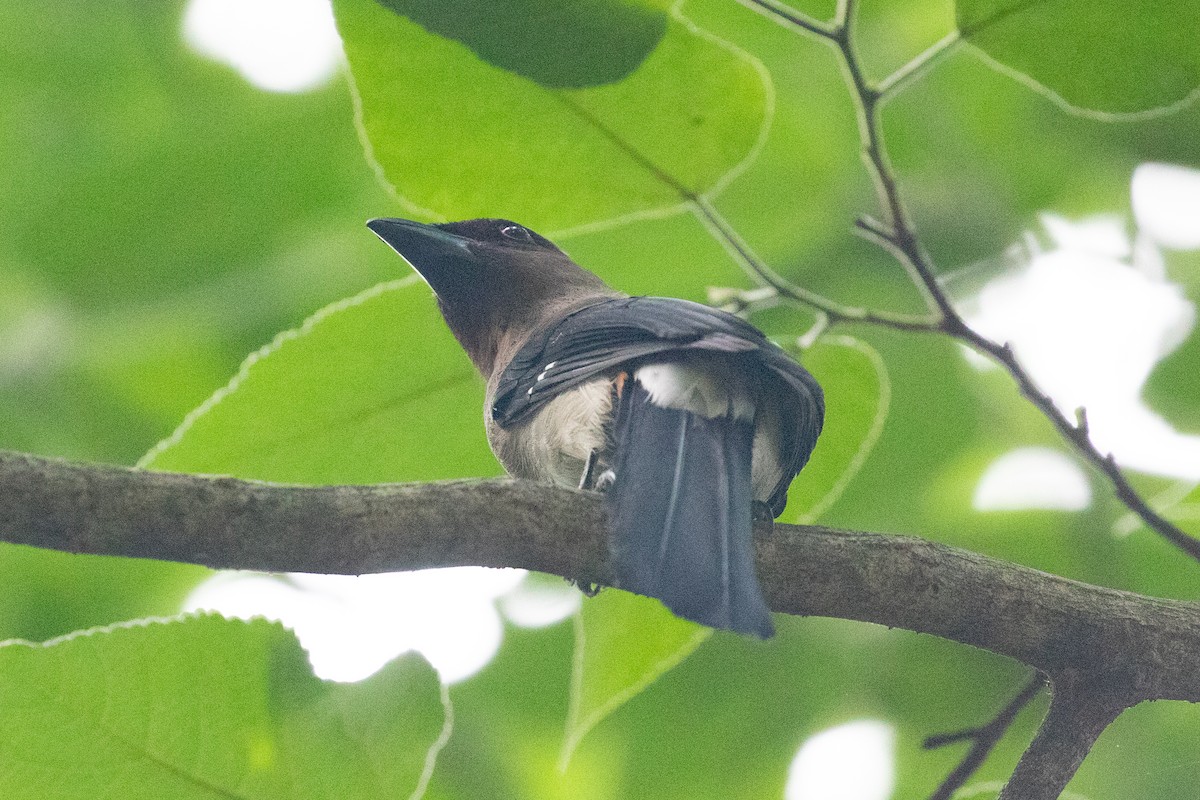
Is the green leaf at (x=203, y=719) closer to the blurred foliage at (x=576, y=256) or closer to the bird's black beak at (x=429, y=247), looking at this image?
the blurred foliage at (x=576, y=256)

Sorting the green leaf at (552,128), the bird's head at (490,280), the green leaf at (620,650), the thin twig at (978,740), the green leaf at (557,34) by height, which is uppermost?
the green leaf at (557,34)

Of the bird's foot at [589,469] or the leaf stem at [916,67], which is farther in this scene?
the bird's foot at [589,469]

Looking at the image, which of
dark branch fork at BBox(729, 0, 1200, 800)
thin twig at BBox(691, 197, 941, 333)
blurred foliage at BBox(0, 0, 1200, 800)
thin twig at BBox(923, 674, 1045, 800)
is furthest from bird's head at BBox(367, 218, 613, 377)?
thin twig at BBox(923, 674, 1045, 800)

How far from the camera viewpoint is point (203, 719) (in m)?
2.00

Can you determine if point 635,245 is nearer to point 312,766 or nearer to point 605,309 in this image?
point 605,309

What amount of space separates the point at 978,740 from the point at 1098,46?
134 centimetres

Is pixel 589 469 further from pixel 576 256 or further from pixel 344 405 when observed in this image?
pixel 344 405

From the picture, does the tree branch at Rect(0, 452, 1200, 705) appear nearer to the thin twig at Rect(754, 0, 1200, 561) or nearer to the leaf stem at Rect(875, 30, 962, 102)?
the thin twig at Rect(754, 0, 1200, 561)

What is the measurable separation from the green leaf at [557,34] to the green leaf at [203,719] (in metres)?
1.05

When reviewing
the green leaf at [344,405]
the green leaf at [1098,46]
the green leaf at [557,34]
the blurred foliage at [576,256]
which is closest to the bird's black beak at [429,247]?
the blurred foliage at [576,256]

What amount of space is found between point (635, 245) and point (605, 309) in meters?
0.18

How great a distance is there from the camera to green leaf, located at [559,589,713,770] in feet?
8.38

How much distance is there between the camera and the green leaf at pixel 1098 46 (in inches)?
91.1

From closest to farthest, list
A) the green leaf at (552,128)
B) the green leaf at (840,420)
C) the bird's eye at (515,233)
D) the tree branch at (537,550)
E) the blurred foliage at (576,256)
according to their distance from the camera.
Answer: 1. the tree branch at (537,550)
2. the green leaf at (552,128)
3. the blurred foliage at (576,256)
4. the green leaf at (840,420)
5. the bird's eye at (515,233)
